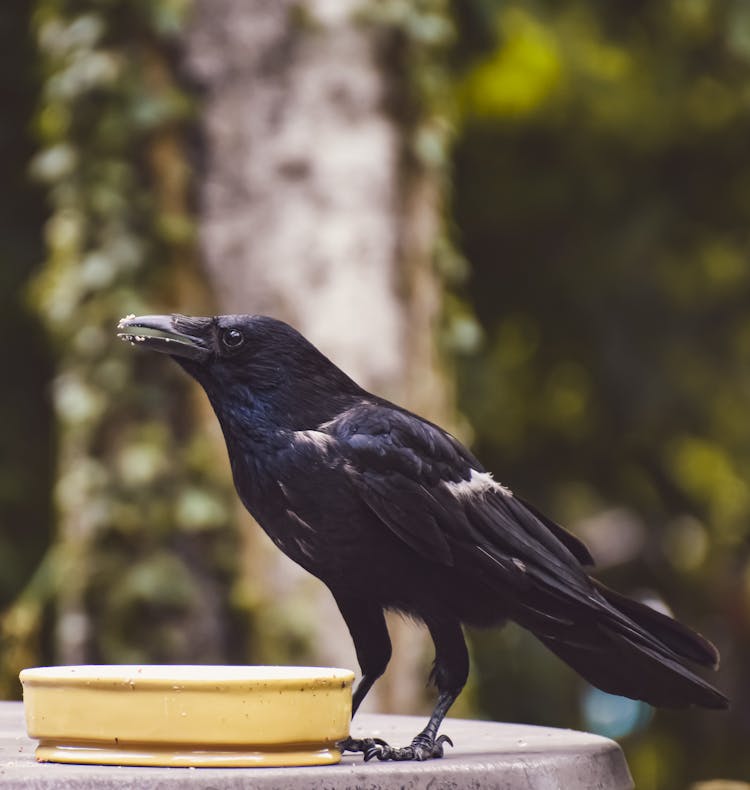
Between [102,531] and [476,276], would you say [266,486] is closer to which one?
[102,531]

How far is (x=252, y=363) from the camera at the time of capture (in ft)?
8.20

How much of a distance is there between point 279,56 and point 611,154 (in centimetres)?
246

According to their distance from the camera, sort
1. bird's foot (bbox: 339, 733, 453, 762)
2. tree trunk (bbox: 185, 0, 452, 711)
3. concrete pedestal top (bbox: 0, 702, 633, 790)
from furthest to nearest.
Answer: tree trunk (bbox: 185, 0, 452, 711)
bird's foot (bbox: 339, 733, 453, 762)
concrete pedestal top (bbox: 0, 702, 633, 790)

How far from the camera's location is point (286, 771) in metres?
1.96

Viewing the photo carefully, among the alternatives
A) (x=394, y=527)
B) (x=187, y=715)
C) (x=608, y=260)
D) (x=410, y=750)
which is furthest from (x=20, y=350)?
(x=187, y=715)

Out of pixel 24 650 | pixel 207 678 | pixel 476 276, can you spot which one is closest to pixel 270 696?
pixel 207 678

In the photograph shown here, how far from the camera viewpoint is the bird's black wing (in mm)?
2383

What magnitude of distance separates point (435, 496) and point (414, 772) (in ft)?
1.84

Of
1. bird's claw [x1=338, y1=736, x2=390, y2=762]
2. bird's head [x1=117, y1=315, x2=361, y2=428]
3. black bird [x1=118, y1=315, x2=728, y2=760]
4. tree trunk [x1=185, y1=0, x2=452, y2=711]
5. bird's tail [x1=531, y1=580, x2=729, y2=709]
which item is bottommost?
bird's claw [x1=338, y1=736, x2=390, y2=762]

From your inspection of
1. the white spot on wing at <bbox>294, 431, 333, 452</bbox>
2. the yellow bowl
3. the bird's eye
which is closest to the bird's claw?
the yellow bowl

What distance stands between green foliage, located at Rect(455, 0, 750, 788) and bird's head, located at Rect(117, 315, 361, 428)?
13.3ft

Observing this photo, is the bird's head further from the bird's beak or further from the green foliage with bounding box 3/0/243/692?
the green foliage with bounding box 3/0/243/692

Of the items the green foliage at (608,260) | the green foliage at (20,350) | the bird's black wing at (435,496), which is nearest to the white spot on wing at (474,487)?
the bird's black wing at (435,496)

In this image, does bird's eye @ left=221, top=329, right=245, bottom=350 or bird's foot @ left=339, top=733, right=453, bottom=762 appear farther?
bird's eye @ left=221, top=329, right=245, bottom=350
